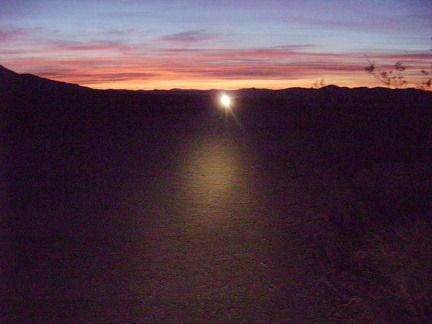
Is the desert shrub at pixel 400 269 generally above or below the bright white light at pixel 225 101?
below

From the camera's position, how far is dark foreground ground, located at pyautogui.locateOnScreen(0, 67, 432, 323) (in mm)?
5918

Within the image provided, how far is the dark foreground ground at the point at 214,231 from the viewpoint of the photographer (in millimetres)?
5918

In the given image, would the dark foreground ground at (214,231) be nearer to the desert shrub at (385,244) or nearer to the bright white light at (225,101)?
the desert shrub at (385,244)

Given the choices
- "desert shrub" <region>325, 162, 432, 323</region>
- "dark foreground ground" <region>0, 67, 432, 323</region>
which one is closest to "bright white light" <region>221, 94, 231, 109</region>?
"dark foreground ground" <region>0, 67, 432, 323</region>

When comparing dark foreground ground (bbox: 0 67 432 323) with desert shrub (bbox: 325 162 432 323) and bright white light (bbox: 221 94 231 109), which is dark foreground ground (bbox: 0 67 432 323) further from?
bright white light (bbox: 221 94 231 109)

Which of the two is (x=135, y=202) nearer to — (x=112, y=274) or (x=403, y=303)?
(x=112, y=274)

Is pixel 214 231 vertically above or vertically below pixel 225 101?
below

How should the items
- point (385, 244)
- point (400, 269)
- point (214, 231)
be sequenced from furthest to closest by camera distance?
point (214, 231) → point (385, 244) → point (400, 269)

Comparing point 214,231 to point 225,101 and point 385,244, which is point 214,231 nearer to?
point 385,244

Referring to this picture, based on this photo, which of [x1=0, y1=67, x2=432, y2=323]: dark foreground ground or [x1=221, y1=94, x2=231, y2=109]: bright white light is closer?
[x1=0, y1=67, x2=432, y2=323]: dark foreground ground

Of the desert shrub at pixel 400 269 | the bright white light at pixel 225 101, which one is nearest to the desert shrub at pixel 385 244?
the desert shrub at pixel 400 269

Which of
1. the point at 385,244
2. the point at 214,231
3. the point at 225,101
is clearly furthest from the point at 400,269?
the point at 225,101

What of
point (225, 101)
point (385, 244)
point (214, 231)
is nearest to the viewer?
point (385, 244)

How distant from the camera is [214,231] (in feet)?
27.8
